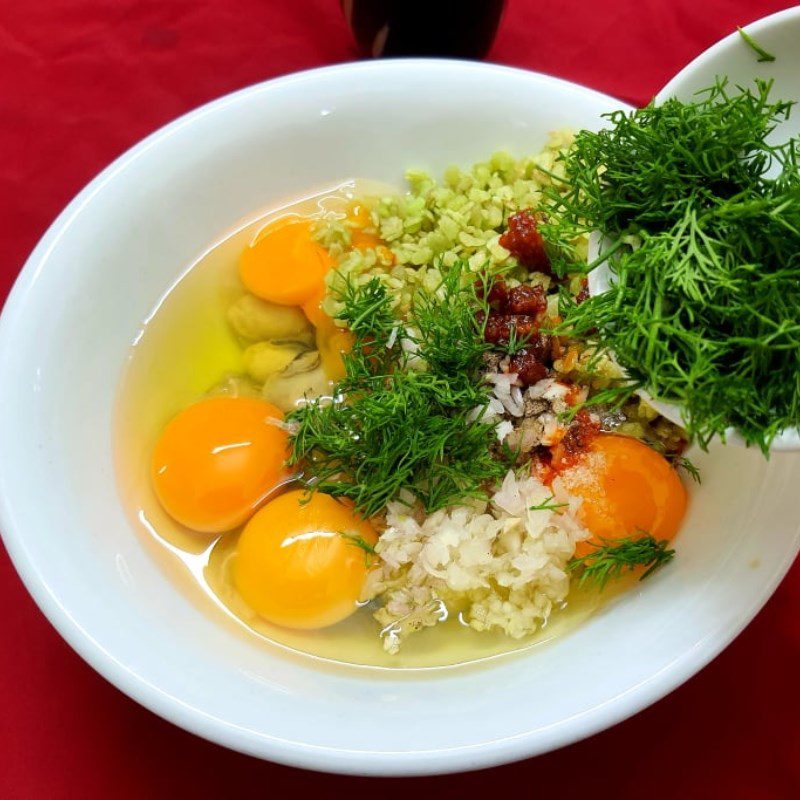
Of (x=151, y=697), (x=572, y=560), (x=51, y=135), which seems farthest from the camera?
(x=51, y=135)

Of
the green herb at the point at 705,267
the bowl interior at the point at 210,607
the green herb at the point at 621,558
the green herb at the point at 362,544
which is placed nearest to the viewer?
the green herb at the point at 705,267

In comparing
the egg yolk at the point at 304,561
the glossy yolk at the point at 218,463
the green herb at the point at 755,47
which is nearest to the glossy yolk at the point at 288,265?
the glossy yolk at the point at 218,463

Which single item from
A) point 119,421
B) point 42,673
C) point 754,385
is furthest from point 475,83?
point 42,673

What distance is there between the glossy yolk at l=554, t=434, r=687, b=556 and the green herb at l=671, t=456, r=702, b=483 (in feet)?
0.18

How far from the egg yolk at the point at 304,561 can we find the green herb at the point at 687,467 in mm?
745

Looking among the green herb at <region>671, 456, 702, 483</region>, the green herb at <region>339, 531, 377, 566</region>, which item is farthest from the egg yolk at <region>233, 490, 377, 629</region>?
the green herb at <region>671, 456, 702, 483</region>

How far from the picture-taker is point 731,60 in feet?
5.18

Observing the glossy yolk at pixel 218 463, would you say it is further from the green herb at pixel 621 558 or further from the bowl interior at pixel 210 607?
the green herb at pixel 621 558

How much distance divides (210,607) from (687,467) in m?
1.18

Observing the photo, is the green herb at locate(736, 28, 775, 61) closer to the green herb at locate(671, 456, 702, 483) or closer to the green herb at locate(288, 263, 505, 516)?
the green herb at locate(288, 263, 505, 516)

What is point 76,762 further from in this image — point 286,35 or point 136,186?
point 286,35

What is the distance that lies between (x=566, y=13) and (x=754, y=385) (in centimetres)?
172

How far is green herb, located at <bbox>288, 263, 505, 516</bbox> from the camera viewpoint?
1.78 meters

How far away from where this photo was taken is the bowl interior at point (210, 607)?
1552 millimetres
